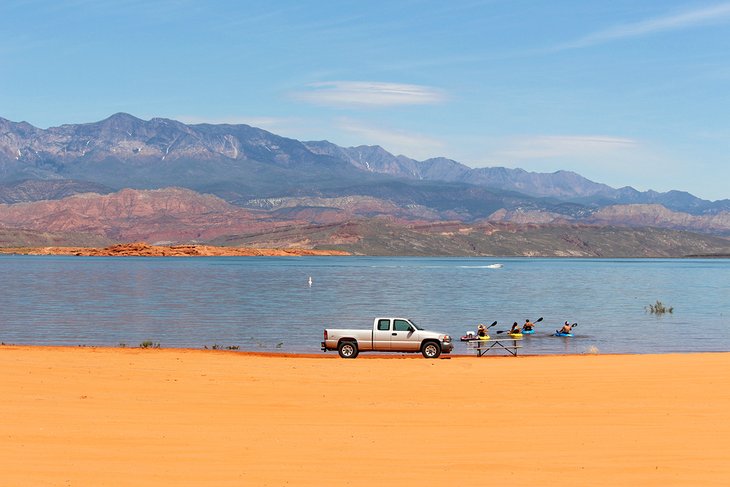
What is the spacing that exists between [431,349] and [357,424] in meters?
17.3

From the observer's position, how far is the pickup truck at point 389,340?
37094 millimetres

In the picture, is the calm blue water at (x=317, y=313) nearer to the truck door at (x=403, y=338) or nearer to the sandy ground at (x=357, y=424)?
the truck door at (x=403, y=338)

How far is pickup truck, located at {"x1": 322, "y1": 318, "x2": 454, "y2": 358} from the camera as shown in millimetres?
37094

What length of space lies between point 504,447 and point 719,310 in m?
68.5

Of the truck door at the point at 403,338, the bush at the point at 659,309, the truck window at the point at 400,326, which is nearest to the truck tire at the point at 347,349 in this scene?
the truck door at the point at 403,338

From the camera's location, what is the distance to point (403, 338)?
3716 centimetres

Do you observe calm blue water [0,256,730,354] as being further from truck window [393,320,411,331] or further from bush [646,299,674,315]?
truck window [393,320,411,331]

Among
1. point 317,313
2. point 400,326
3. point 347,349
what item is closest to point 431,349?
point 400,326

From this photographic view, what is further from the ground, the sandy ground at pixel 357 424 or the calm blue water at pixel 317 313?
the sandy ground at pixel 357 424

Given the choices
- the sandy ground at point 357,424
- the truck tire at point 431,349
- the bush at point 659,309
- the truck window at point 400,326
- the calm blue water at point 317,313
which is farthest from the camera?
the bush at point 659,309

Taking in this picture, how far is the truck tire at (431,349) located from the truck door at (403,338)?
29 cm

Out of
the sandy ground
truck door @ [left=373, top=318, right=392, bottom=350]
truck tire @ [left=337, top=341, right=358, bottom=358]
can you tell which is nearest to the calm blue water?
truck tire @ [left=337, top=341, right=358, bottom=358]

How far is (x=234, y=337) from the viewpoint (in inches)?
1991

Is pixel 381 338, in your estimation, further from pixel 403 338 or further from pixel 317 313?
pixel 317 313
